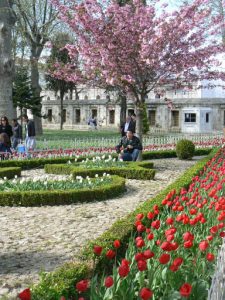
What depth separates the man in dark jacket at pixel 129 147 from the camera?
47.4 ft

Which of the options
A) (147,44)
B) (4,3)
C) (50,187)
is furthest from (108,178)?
(4,3)

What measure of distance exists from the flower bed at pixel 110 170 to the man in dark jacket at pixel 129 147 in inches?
29.0

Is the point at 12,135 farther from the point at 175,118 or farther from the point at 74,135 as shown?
the point at 175,118

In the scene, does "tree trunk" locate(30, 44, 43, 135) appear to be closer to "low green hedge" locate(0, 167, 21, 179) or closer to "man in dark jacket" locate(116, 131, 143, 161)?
"man in dark jacket" locate(116, 131, 143, 161)

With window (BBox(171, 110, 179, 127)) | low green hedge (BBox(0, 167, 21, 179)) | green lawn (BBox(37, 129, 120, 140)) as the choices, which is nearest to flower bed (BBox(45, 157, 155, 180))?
low green hedge (BBox(0, 167, 21, 179))

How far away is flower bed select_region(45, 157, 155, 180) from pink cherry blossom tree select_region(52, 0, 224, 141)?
132 inches

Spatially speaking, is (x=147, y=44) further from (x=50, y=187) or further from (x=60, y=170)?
(x=50, y=187)

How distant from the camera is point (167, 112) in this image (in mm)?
49375

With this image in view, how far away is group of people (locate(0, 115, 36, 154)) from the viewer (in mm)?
15969

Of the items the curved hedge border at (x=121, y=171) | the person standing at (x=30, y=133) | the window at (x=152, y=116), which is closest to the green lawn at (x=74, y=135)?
the person standing at (x=30, y=133)

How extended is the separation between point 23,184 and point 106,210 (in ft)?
7.33

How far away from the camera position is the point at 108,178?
36.1 feet

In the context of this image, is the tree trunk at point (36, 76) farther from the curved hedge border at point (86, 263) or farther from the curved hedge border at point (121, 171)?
the curved hedge border at point (86, 263)

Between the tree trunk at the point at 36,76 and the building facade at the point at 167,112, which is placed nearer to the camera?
the tree trunk at the point at 36,76
